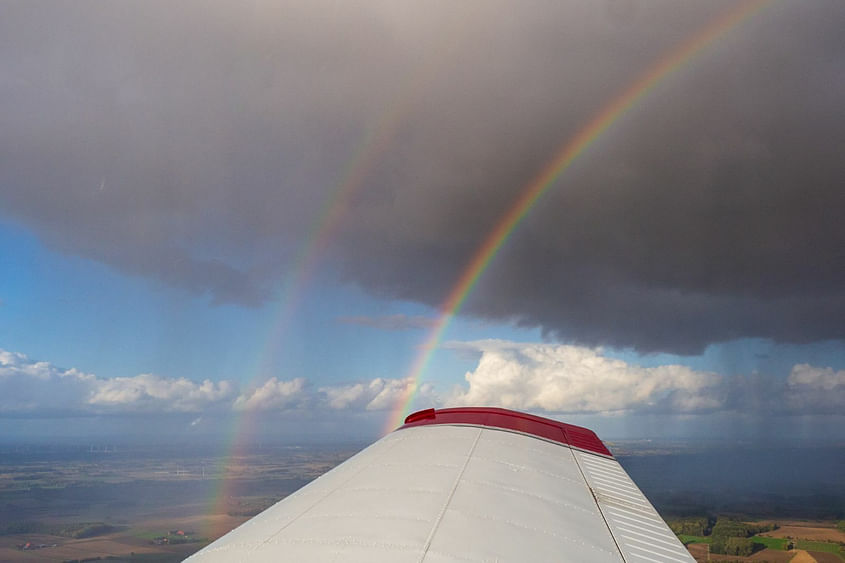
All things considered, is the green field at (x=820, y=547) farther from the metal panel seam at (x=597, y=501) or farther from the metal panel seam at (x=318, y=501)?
the metal panel seam at (x=318, y=501)

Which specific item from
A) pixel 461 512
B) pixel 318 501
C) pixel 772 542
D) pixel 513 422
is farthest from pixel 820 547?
pixel 318 501

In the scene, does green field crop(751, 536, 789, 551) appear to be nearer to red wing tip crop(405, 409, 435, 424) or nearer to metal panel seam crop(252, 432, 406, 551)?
red wing tip crop(405, 409, 435, 424)

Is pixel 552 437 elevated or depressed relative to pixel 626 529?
elevated

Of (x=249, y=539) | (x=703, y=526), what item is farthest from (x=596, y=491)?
(x=703, y=526)

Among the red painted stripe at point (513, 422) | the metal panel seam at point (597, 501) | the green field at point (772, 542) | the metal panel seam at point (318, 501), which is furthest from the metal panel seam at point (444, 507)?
the green field at point (772, 542)

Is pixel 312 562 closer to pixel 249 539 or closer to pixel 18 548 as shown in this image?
pixel 249 539

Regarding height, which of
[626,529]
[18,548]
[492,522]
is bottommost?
[18,548]

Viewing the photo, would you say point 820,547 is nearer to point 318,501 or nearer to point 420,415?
point 420,415

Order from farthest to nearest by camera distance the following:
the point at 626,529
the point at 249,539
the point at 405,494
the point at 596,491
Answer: the point at 596,491
the point at 626,529
the point at 405,494
the point at 249,539
